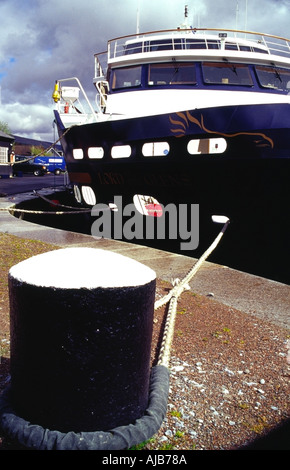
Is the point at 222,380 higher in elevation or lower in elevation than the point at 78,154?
lower

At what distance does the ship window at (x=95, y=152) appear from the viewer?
27.7ft

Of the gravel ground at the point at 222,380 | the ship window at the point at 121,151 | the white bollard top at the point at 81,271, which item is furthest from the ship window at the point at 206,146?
the white bollard top at the point at 81,271

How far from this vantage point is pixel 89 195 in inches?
379

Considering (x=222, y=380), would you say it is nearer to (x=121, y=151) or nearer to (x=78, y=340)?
(x=78, y=340)

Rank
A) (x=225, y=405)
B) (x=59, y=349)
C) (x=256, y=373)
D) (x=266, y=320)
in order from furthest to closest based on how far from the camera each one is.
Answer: (x=266, y=320)
(x=256, y=373)
(x=225, y=405)
(x=59, y=349)

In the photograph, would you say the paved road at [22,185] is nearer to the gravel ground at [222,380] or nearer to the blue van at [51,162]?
the gravel ground at [222,380]

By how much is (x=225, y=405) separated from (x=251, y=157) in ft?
15.7

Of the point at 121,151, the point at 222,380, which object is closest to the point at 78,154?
the point at 121,151

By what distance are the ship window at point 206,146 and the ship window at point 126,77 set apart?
330 centimetres

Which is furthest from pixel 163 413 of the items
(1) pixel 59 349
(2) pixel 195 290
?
(2) pixel 195 290

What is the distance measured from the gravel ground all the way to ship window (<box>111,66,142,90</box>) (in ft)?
Result: 23.5

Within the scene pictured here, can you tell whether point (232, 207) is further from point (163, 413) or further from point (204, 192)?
point (163, 413)

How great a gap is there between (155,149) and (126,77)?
3.21m
